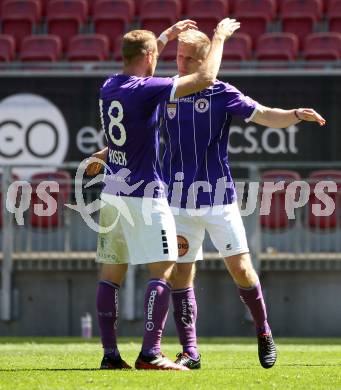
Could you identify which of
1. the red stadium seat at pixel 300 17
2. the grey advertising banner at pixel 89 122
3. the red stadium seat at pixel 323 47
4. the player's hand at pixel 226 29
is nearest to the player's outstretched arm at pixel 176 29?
the player's hand at pixel 226 29

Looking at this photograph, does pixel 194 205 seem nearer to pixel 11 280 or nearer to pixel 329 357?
pixel 329 357

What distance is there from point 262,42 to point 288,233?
3.93 m

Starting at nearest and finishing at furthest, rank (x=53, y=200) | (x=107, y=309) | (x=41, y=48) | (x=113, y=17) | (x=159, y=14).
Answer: (x=107, y=309), (x=53, y=200), (x=41, y=48), (x=159, y=14), (x=113, y=17)

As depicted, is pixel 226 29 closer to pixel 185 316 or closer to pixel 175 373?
pixel 185 316

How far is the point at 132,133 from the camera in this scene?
279 inches

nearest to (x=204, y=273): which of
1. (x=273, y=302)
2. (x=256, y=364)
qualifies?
(x=273, y=302)

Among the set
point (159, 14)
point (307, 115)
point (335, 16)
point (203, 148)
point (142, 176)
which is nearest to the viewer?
point (142, 176)

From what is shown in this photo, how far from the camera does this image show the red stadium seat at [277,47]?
15727 millimetres

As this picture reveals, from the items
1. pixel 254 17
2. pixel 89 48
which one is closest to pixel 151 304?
pixel 89 48

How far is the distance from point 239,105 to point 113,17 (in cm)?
1011

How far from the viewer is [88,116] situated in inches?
572

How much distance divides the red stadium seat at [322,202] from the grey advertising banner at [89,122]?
96 cm

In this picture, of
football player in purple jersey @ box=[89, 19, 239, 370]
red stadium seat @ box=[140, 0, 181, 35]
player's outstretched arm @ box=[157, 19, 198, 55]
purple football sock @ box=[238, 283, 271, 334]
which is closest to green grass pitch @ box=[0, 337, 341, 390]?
purple football sock @ box=[238, 283, 271, 334]

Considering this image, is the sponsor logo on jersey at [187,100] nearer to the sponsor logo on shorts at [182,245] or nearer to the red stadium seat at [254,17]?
the sponsor logo on shorts at [182,245]
